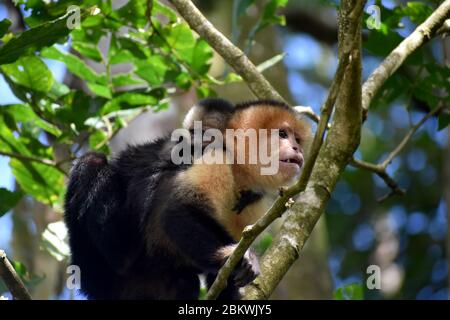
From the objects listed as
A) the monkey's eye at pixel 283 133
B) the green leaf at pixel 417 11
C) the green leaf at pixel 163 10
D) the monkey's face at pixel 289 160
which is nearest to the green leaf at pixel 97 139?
the green leaf at pixel 163 10

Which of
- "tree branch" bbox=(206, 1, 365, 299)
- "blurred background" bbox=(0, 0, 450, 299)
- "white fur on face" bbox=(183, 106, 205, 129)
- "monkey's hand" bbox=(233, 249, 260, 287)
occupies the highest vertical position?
"tree branch" bbox=(206, 1, 365, 299)

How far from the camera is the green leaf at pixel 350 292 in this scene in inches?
219

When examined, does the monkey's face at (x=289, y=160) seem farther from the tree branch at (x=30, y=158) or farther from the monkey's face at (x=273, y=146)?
the tree branch at (x=30, y=158)

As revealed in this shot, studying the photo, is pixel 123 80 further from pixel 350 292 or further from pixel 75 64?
pixel 350 292

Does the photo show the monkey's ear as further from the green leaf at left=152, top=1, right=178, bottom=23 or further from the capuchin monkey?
the green leaf at left=152, top=1, right=178, bottom=23

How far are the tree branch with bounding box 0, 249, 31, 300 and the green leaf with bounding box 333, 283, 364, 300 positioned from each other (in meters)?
2.49

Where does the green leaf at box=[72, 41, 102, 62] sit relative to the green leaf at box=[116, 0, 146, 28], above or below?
below

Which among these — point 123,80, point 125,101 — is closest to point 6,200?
point 125,101

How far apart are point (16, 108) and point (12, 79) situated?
26cm

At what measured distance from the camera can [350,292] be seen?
5613 mm

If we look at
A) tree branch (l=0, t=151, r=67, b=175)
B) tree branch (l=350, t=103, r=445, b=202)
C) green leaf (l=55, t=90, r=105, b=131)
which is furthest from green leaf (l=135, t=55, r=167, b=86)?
tree branch (l=350, t=103, r=445, b=202)

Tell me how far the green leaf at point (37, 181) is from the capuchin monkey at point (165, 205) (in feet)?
3.38

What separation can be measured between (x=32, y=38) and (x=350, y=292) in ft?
9.88

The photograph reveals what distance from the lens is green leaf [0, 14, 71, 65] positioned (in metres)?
4.48
